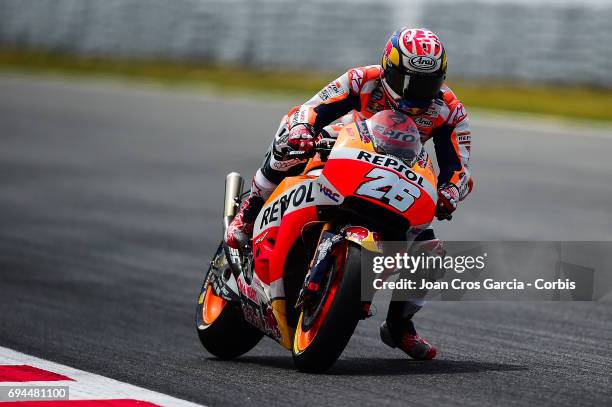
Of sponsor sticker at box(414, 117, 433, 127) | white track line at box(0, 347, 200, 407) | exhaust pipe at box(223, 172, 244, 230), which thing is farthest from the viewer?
exhaust pipe at box(223, 172, 244, 230)

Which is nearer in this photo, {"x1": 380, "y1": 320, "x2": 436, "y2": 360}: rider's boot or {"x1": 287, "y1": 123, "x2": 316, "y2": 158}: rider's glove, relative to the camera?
{"x1": 287, "y1": 123, "x2": 316, "y2": 158}: rider's glove

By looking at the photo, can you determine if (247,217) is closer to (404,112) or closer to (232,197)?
(232,197)

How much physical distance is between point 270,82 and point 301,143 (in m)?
23.8

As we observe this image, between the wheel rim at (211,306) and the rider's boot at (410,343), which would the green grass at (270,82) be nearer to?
the wheel rim at (211,306)

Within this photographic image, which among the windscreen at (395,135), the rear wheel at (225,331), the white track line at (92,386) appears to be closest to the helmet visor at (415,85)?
the windscreen at (395,135)

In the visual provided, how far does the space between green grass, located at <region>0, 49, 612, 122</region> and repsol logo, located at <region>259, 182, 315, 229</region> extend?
675 inches

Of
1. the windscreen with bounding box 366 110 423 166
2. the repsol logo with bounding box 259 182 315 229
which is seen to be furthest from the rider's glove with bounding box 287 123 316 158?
the windscreen with bounding box 366 110 423 166

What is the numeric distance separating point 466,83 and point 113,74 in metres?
9.05

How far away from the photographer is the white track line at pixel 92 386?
202 inches

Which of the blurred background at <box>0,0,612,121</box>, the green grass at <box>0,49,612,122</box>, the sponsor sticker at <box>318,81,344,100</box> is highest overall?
the blurred background at <box>0,0,612,121</box>

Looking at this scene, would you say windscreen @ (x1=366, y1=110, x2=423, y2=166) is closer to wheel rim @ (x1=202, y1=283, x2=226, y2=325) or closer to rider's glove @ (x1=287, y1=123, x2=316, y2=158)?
rider's glove @ (x1=287, y1=123, x2=316, y2=158)

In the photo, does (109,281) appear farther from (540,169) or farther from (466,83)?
(466,83)

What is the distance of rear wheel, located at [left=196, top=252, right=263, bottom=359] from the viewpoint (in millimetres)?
6536

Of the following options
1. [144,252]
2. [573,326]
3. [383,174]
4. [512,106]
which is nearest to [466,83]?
[512,106]
